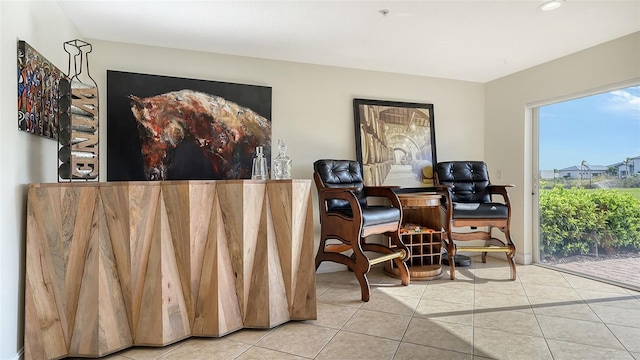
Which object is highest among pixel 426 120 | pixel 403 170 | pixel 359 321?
pixel 426 120

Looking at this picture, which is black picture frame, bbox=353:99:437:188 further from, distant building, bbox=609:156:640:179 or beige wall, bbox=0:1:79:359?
beige wall, bbox=0:1:79:359

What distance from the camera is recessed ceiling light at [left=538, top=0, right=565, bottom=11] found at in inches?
96.1

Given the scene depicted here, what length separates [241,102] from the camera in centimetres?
340

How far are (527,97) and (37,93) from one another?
431 cm

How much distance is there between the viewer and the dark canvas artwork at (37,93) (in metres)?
1.83

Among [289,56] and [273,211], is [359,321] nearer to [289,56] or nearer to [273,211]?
[273,211]

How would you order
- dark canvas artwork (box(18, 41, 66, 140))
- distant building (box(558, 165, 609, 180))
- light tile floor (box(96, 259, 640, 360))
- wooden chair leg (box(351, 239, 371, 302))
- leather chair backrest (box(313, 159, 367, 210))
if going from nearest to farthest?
1. dark canvas artwork (box(18, 41, 66, 140))
2. light tile floor (box(96, 259, 640, 360))
3. wooden chair leg (box(351, 239, 371, 302))
4. leather chair backrest (box(313, 159, 367, 210))
5. distant building (box(558, 165, 609, 180))

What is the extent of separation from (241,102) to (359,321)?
7.22 feet

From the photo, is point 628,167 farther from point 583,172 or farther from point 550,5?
point 550,5

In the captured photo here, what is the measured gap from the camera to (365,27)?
2.82m

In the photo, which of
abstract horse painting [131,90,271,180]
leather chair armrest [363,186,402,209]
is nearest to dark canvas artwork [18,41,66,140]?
abstract horse painting [131,90,271,180]

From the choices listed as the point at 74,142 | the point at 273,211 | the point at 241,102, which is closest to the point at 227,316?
the point at 273,211

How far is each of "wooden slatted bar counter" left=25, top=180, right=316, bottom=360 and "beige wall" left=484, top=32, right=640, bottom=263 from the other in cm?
290

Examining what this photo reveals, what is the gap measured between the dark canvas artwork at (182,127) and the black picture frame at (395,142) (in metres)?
1.06
